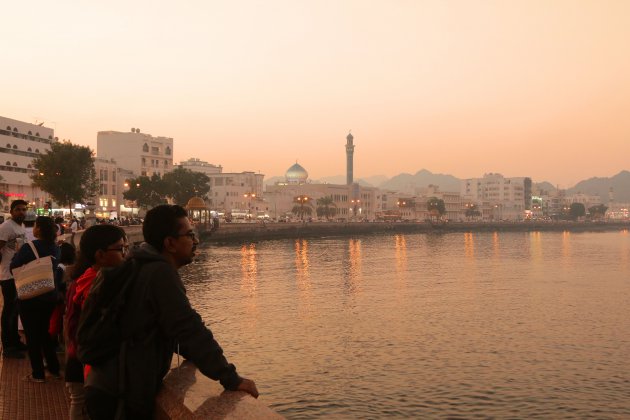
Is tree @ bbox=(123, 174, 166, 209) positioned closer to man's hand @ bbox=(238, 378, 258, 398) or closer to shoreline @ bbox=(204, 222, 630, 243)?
shoreline @ bbox=(204, 222, 630, 243)

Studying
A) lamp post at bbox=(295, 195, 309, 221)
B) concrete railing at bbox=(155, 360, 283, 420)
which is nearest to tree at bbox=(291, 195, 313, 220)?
lamp post at bbox=(295, 195, 309, 221)

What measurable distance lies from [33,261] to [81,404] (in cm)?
366

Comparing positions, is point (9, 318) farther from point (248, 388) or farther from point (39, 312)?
point (248, 388)

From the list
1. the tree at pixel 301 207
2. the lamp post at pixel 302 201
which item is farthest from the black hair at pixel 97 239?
the tree at pixel 301 207

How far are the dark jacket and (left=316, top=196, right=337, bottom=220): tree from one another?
18104 centimetres

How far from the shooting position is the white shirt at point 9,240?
984 cm

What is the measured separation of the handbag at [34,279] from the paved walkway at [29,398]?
120 cm

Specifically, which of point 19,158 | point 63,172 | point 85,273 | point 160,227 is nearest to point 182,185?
point 19,158

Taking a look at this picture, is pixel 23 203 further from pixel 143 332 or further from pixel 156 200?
pixel 156 200

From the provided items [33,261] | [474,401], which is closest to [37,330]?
[33,261]

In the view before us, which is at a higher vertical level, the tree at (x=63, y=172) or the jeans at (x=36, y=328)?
the tree at (x=63, y=172)

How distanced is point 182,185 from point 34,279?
101m

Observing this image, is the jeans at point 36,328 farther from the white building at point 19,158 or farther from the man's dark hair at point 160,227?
the white building at point 19,158

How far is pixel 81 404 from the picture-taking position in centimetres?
531
